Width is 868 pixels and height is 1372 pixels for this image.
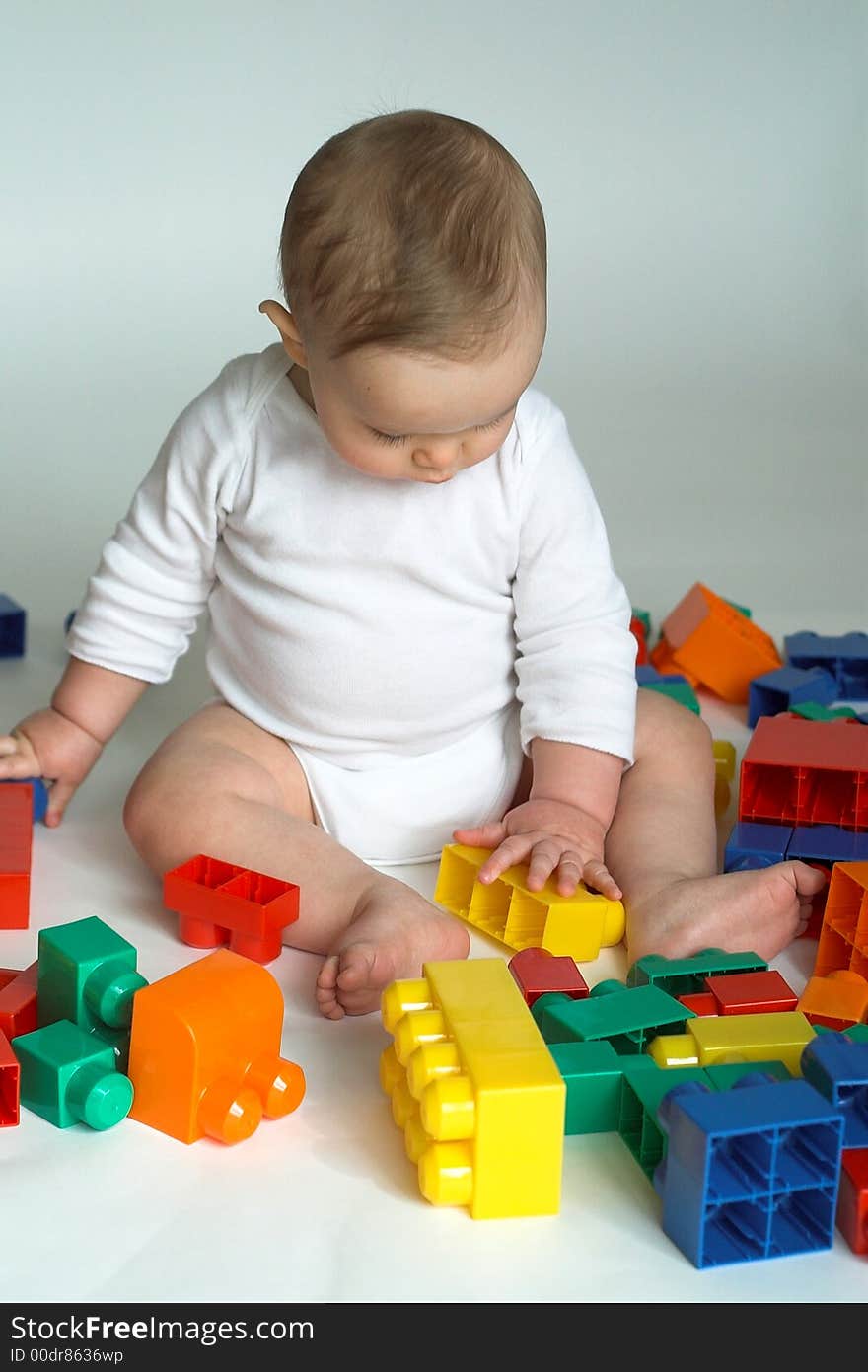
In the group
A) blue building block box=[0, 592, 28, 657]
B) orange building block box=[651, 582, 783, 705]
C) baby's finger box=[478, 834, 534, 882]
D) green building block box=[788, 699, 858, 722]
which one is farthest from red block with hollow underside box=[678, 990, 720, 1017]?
blue building block box=[0, 592, 28, 657]

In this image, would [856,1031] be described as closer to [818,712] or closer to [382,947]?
[382,947]

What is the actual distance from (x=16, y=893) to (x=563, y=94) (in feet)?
6.56

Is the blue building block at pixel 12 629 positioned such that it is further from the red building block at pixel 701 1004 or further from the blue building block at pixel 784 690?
the red building block at pixel 701 1004

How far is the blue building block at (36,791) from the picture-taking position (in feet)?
5.41

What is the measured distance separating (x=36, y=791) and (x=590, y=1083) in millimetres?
664

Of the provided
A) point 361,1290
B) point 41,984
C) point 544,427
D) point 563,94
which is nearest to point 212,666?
point 544,427

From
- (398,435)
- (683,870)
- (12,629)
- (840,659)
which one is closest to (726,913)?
(683,870)

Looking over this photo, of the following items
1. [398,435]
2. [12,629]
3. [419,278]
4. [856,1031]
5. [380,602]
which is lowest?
[12,629]

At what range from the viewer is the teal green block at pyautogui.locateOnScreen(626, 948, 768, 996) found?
53.5 inches

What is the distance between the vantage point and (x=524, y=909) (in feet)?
4.88

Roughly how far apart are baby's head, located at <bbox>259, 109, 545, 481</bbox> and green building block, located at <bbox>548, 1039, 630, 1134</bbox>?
45cm

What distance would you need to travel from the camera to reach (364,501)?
1.55 m

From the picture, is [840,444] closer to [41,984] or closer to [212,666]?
[212,666]

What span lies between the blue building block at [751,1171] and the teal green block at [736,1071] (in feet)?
0.14
